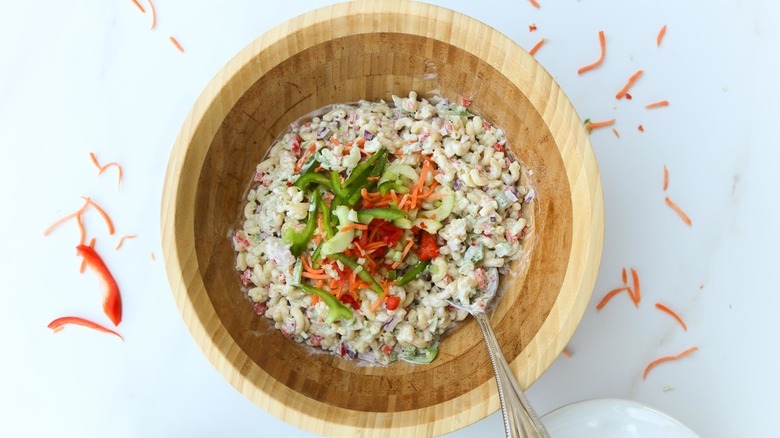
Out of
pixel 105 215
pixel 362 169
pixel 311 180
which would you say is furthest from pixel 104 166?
pixel 362 169

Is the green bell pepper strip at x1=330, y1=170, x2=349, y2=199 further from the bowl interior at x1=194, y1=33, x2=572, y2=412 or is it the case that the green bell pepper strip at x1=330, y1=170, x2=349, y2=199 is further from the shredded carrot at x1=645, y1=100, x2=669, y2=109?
the shredded carrot at x1=645, y1=100, x2=669, y2=109

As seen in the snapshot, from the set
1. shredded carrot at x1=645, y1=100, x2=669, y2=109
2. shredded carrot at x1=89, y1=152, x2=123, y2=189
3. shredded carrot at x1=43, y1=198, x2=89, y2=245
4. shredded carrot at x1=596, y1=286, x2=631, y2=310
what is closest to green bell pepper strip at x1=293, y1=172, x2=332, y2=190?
shredded carrot at x1=89, y1=152, x2=123, y2=189

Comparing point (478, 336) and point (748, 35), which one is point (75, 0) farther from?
point (748, 35)

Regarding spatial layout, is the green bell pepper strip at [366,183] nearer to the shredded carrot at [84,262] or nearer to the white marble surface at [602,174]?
the white marble surface at [602,174]

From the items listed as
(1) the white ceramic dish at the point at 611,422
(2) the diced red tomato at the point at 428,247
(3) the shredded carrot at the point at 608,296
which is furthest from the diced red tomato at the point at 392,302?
(3) the shredded carrot at the point at 608,296

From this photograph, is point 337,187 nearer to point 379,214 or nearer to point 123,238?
point 379,214
